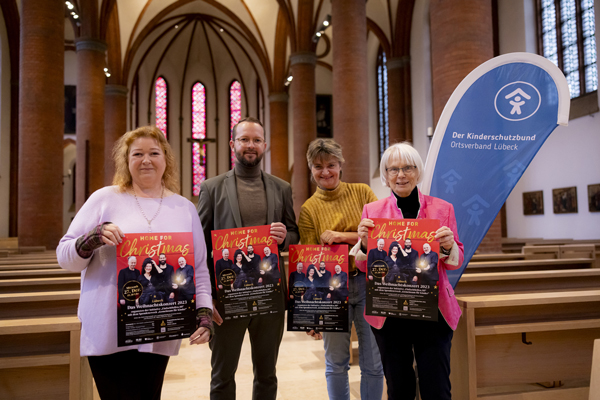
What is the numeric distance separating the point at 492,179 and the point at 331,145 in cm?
105

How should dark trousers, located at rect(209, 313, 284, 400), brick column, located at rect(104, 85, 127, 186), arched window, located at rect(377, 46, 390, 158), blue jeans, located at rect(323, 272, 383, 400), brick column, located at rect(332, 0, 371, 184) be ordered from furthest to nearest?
arched window, located at rect(377, 46, 390, 158), brick column, located at rect(104, 85, 127, 186), brick column, located at rect(332, 0, 371, 184), blue jeans, located at rect(323, 272, 383, 400), dark trousers, located at rect(209, 313, 284, 400)

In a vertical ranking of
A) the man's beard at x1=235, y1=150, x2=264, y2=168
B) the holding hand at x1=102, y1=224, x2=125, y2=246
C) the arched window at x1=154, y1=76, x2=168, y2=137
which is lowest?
the holding hand at x1=102, y1=224, x2=125, y2=246

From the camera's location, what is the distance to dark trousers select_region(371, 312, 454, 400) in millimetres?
1904

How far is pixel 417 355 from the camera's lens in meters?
1.95

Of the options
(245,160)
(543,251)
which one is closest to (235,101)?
(543,251)

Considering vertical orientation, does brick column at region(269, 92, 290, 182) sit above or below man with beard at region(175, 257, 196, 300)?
above

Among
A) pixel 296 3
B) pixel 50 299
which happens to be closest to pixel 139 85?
pixel 296 3

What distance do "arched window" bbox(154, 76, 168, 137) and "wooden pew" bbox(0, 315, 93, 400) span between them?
2344 centimetres

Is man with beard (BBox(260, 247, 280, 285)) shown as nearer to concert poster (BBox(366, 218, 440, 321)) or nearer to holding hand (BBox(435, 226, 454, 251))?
concert poster (BBox(366, 218, 440, 321))

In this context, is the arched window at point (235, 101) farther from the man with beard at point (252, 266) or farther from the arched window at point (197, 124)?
Answer: the man with beard at point (252, 266)

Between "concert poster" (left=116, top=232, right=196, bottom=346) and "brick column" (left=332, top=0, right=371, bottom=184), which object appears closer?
"concert poster" (left=116, top=232, right=196, bottom=346)

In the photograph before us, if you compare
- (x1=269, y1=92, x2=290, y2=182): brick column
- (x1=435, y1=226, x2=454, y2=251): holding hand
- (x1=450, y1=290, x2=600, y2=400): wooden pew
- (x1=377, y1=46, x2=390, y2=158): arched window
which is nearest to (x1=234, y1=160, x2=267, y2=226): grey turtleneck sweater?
(x1=435, y1=226, x2=454, y2=251): holding hand

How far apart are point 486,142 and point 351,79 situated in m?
7.18

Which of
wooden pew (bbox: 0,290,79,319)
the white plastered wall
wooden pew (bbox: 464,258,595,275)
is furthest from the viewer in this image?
the white plastered wall
